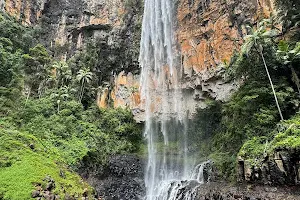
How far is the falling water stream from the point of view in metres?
20.5

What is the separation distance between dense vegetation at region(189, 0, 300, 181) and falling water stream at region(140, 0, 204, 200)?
5257 mm

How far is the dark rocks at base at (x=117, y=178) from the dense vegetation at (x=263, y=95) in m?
5.96

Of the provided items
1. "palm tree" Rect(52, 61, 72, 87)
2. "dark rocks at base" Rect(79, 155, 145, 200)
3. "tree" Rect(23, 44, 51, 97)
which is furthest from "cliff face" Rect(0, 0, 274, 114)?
"dark rocks at base" Rect(79, 155, 145, 200)

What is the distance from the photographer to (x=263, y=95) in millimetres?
14258

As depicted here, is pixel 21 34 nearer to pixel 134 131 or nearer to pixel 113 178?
pixel 134 131

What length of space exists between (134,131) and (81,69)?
29.3 ft

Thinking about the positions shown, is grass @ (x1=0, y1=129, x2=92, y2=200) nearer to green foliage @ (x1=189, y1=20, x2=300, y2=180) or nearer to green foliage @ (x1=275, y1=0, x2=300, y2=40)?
green foliage @ (x1=189, y1=20, x2=300, y2=180)

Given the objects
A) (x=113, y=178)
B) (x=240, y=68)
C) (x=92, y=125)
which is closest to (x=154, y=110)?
(x=92, y=125)

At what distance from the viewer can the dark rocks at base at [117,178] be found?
1703 cm

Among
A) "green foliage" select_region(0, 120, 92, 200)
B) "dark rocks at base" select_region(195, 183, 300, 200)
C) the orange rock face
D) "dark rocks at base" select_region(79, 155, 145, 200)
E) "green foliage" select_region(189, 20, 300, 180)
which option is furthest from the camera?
the orange rock face

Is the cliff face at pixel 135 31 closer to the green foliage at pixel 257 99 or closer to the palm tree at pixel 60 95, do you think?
the palm tree at pixel 60 95

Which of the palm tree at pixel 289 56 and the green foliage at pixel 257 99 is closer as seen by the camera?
the green foliage at pixel 257 99

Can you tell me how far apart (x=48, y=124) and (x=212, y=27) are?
48.3 feet

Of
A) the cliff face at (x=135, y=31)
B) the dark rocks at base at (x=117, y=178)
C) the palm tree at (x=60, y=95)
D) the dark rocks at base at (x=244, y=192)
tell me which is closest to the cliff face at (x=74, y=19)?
the cliff face at (x=135, y=31)
